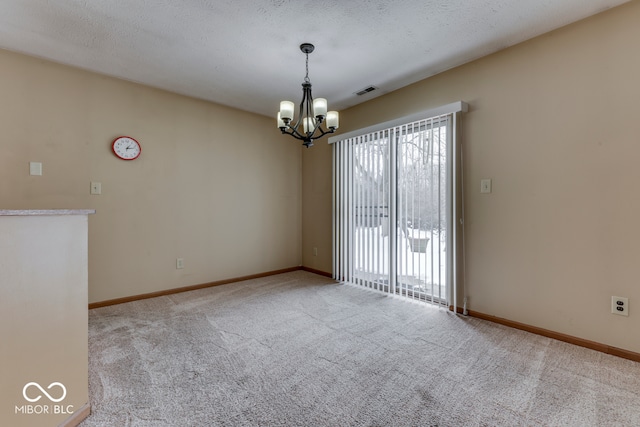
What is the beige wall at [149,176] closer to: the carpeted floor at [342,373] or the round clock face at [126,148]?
the round clock face at [126,148]

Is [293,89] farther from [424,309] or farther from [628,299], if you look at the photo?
[628,299]

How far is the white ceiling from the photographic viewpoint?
2051 millimetres

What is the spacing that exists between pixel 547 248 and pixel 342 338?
1844 millimetres

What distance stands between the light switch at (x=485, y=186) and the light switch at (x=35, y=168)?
4.22m

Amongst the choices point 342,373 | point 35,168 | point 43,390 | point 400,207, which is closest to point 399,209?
point 400,207

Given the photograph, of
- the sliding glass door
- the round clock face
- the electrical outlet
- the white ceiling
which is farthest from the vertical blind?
the round clock face

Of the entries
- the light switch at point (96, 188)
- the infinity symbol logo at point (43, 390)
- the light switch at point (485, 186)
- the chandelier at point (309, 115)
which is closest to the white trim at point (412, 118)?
the light switch at point (485, 186)

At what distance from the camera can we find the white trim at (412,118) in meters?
2.79

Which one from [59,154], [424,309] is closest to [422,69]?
[424,309]

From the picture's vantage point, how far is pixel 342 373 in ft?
5.93

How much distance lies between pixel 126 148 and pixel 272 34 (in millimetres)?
2097

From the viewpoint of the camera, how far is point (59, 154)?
2816 mm

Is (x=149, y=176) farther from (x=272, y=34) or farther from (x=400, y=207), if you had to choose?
(x=400, y=207)

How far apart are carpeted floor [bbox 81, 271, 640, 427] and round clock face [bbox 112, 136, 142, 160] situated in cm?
167
